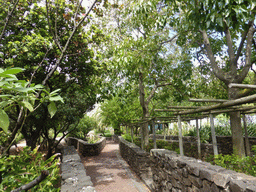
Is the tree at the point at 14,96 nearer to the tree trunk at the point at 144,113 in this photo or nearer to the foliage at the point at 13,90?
the foliage at the point at 13,90

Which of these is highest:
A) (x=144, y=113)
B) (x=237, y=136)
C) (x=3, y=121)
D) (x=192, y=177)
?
(x=144, y=113)

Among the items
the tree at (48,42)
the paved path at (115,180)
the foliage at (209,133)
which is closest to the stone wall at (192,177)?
the paved path at (115,180)

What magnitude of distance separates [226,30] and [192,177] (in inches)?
190

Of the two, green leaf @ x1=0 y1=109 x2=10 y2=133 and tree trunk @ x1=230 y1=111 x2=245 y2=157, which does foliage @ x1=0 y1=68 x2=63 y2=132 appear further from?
tree trunk @ x1=230 y1=111 x2=245 y2=157

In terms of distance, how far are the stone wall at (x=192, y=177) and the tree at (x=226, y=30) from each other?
7.12 feet

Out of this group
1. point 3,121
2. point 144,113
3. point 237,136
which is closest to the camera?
point 3,121

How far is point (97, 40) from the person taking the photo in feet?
21.0

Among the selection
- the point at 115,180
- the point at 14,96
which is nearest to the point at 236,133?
the point at 115,180

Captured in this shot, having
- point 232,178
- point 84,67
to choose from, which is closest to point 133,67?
point 84,67

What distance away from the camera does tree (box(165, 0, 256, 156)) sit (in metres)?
2.88

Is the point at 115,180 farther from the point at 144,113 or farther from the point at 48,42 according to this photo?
the point at 48,42

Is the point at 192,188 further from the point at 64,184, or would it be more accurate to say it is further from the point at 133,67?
the point at 133,67

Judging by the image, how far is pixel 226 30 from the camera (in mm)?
5781

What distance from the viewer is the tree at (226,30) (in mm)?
2879
